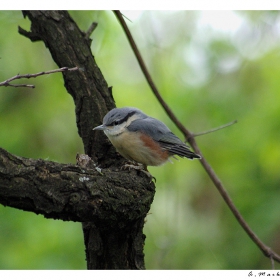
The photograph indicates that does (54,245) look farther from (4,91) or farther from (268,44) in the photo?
(268,44)

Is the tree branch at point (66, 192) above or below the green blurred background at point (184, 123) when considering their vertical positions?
below

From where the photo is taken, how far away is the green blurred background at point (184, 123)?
4.34 meters

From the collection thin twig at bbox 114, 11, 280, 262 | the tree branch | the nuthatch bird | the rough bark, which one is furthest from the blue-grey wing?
the tree branch

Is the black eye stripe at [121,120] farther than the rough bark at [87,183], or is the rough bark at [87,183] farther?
the black eye stripe at [121,120]

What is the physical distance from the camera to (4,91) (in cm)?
520

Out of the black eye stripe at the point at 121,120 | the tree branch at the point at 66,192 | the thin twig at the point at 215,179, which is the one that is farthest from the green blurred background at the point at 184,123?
the tree branch at the point at 66,192

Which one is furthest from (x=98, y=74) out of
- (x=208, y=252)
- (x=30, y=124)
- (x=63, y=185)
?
(x=208, y=252)

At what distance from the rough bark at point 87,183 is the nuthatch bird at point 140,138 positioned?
0.42ft

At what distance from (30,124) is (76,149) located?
0.67m

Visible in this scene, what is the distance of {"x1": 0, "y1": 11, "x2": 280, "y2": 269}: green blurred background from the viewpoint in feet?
14.2

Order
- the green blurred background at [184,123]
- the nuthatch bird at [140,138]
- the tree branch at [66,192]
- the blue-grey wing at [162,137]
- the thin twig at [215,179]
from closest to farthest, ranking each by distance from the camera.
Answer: the tree branch at [66,192] → the thin twig at [215,179] → the nuthatch bird at [140,138] → the blue-grey wing at [162,137] → the green blurred background at [184,123]

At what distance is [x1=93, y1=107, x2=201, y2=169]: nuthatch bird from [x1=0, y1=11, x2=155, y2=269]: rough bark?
129 mm

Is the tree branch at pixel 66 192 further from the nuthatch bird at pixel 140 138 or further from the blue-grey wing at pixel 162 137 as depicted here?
the blue-grey wing at pixel 162 137

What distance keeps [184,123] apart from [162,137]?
1.59 meters
